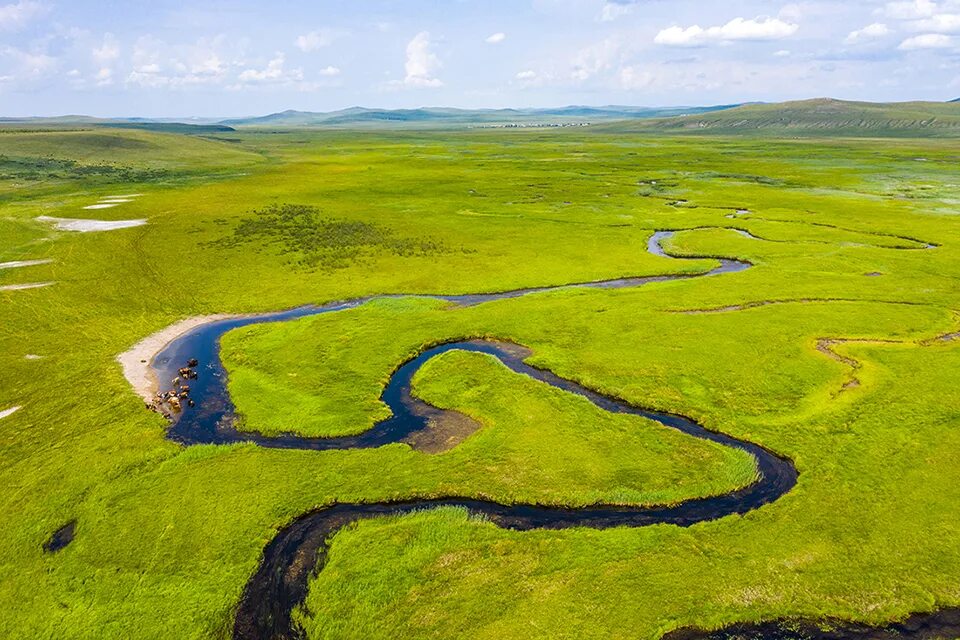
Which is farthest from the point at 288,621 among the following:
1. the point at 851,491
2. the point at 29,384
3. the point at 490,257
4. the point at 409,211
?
the point at 409,211

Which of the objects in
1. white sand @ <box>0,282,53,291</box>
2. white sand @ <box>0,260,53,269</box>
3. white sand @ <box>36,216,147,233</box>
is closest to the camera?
white sand @ <box>0,282,53,291</box>

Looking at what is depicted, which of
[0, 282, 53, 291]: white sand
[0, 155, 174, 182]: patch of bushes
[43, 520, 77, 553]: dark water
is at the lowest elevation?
[43, 520, 77, 553]: dark water

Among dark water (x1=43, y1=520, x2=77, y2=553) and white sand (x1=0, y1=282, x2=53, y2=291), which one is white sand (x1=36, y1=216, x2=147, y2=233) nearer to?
white sand (x1=0, y1=282, x2=53, y2=291)

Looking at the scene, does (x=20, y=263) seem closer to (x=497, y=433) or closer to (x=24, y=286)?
(x=24, y=286)

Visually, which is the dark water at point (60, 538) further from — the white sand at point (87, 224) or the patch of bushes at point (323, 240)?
the white sand at point (87, 224)

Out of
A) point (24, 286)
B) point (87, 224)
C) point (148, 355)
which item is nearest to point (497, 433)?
point (148, 355)

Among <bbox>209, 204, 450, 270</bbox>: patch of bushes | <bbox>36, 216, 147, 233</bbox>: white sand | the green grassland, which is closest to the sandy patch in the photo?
the green grassland

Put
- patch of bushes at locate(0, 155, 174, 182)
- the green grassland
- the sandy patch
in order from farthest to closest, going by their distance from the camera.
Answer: patch of bushes at locate(0, 155, 174, 182)
the sandy patch
the green grassland

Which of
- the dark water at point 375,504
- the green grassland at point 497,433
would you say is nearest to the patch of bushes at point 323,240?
the green grassland at point 497,433
